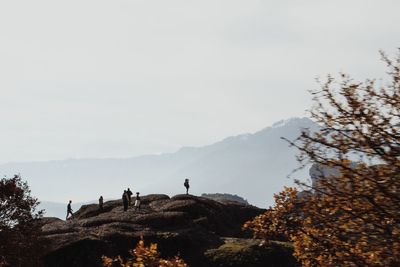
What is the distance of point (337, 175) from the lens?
11.9 meters

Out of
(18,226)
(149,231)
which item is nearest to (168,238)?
(149,231)

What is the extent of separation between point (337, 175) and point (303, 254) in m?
4.08

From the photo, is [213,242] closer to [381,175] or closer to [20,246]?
[20,246]

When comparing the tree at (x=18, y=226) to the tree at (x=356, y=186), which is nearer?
the tree at (x=356, y=186)

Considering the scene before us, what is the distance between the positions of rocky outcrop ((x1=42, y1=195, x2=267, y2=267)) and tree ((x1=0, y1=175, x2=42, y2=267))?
26.5 ft

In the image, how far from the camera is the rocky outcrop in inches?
1833

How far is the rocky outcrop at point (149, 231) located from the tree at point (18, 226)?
318 inches

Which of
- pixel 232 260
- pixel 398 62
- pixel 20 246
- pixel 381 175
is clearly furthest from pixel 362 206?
pixel 232 260

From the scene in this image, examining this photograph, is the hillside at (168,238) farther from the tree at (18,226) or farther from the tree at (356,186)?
the tree at (356,186)

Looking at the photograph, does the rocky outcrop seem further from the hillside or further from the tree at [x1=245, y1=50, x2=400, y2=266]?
the tree at [x1=245, y1=50, x2=400, y2=266]

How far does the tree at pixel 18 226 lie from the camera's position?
29.5 meters

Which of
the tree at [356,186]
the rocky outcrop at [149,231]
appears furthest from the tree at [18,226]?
the tree at [356,186]

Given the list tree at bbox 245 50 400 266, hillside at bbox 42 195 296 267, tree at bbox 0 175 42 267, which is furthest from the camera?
hillside at bbox 42 195 296 267

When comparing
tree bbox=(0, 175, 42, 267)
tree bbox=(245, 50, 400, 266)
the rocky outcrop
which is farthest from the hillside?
tree bbox=(245, 50, 400, 266)
